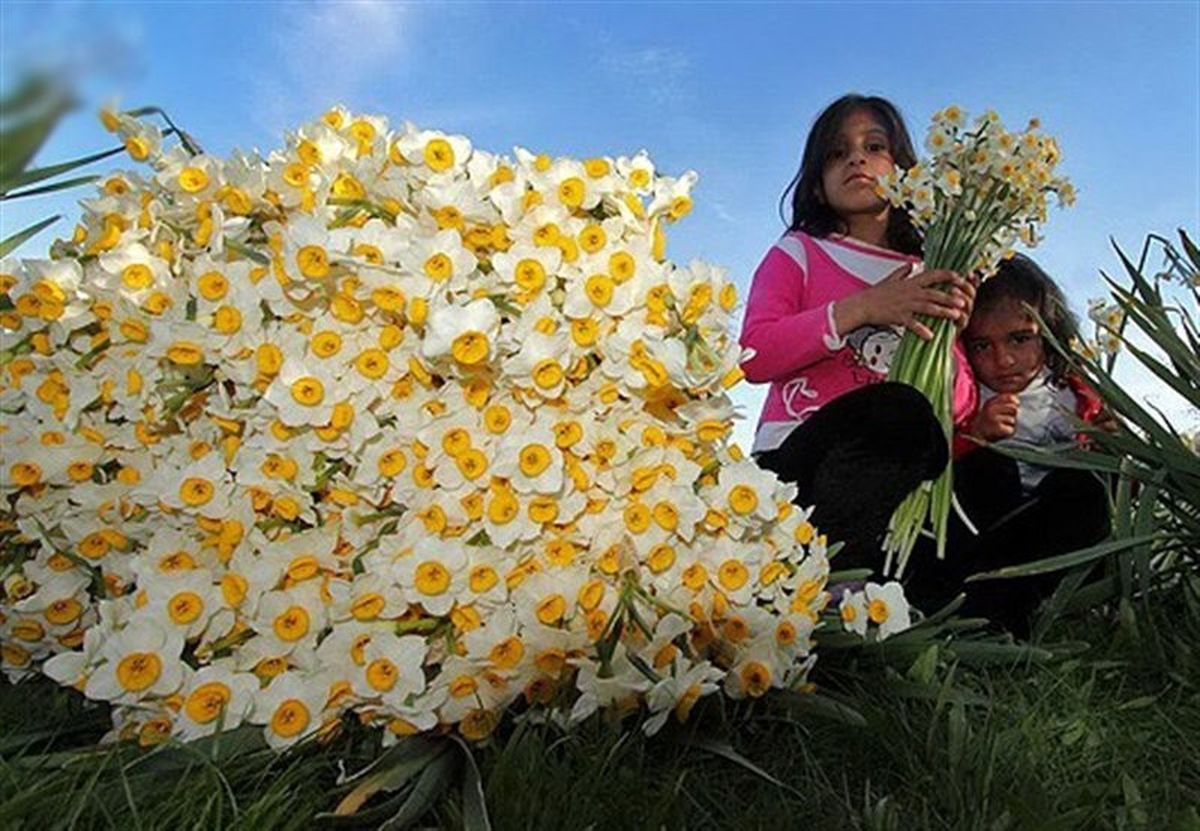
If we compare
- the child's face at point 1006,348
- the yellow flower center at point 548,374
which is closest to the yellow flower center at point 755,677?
the yellow flower center at point 548,374

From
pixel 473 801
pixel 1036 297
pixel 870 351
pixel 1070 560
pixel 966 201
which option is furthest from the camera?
pixel 1036 297

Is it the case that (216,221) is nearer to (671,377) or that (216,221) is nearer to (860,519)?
(671,377)

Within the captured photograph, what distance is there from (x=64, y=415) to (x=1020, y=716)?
1215 mm

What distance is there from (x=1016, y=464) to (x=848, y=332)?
434mm

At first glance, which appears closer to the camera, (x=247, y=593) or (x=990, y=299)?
(x=247, y=593)

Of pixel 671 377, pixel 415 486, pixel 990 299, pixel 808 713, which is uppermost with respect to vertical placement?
pixel 990 299

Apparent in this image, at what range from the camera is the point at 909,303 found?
225 cm

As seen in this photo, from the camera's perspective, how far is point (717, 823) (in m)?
1.14

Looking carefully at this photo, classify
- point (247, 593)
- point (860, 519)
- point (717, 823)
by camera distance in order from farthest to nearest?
point (860, 519) < point (247, 593) < point (717, 823)

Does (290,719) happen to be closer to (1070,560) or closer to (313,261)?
(313,261)

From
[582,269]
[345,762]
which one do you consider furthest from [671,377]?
[345,762]

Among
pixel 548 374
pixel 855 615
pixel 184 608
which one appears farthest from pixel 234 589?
pixel 855 615

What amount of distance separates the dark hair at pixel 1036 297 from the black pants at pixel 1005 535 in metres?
0.47

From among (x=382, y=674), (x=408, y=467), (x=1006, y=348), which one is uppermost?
(x=1006, y=348)
